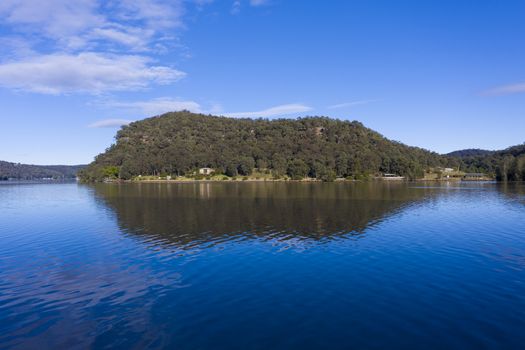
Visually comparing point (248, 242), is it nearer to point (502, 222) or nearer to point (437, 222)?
point (437, 222)

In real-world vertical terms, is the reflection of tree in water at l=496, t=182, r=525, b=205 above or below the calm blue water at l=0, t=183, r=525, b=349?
below

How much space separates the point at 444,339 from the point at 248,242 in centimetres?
2336

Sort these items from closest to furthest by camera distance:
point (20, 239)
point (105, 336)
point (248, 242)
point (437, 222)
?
1. point (105, 336)
2. point (248, 242)
3. point (20, 239)
4. point (437, 222)

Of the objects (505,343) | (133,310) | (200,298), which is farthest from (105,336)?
(505,343)

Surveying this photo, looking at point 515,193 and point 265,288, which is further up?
point 265,288

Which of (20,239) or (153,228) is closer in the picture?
(20,239)

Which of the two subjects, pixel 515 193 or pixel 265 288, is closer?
pixel 265 288

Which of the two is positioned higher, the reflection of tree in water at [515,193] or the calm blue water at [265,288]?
the calm blue water at [265,288]

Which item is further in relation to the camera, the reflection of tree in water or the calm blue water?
the reflection of tree in water

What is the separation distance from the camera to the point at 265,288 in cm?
2255

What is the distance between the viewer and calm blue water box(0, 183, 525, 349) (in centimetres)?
1612

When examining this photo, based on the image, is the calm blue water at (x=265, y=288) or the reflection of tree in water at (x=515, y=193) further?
the reflection of tree in water at (x=515, y=193)

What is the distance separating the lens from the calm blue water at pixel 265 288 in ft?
52.9

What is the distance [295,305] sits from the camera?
19.6 meters
